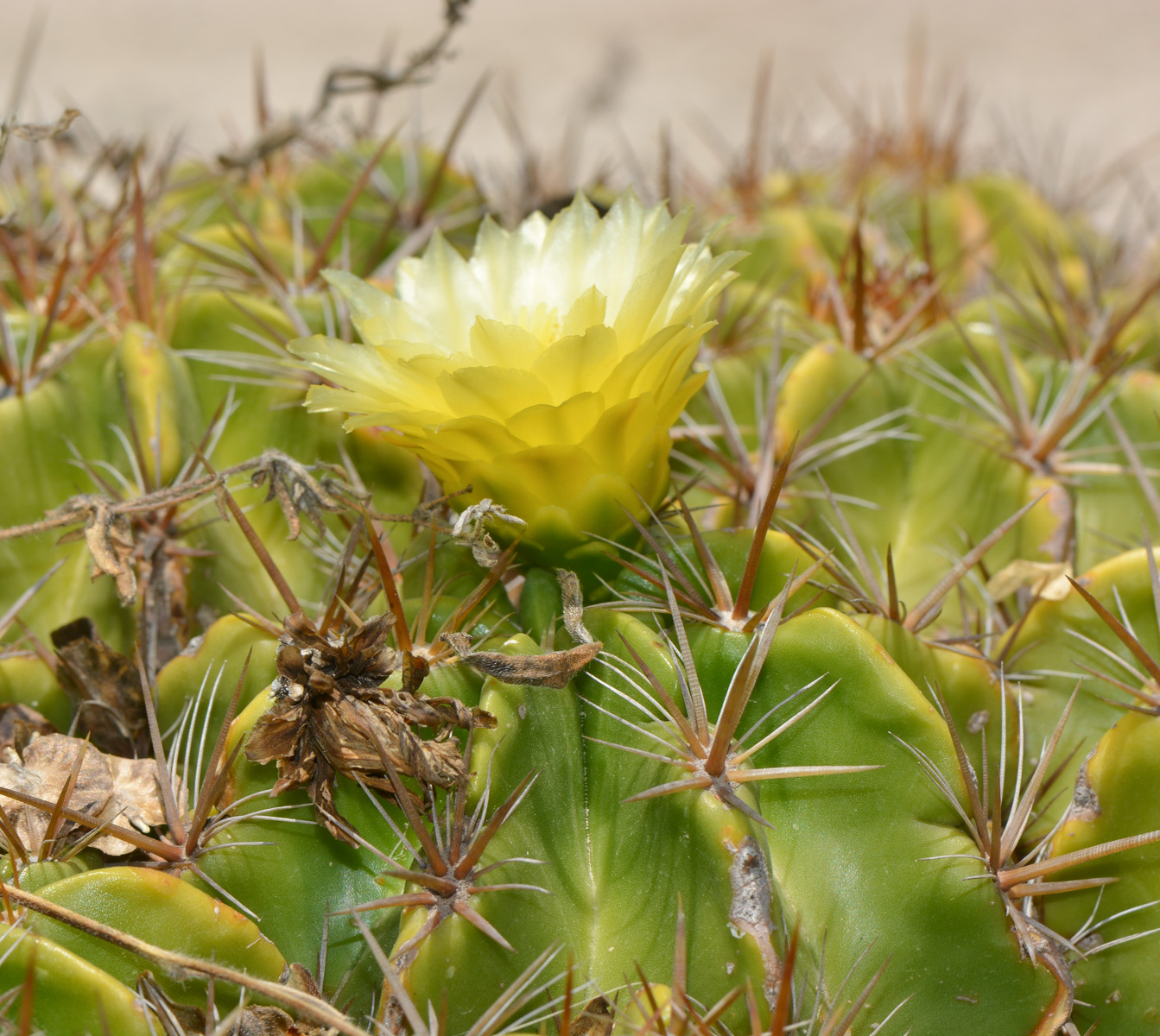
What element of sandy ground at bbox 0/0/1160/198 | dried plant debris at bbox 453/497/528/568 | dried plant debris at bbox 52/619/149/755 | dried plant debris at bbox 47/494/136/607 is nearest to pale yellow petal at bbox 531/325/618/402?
dried plant debris at bbox 453/497/528/568

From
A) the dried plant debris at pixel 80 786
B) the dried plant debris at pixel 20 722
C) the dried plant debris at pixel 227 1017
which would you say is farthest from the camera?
the dried plant debris at pixel 20 722

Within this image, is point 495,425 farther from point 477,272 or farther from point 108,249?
point 108,249

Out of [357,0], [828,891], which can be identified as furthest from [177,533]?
[357,0]

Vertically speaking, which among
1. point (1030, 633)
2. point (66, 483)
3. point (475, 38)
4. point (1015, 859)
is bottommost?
point (1015, 859)

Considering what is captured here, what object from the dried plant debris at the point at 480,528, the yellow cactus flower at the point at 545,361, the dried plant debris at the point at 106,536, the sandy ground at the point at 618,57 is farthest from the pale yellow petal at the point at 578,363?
the sandy ground at the point at 618,57

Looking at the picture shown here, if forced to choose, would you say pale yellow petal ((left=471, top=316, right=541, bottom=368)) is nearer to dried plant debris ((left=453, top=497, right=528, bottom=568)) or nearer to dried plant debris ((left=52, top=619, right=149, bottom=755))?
dried plant debris ((left=453, top=497, right=528, bottom=568))

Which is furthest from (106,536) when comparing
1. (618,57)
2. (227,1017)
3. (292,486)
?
(618,57)

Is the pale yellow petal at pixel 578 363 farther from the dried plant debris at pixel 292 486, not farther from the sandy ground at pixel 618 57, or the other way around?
the sandy ground at pixel 618 57
